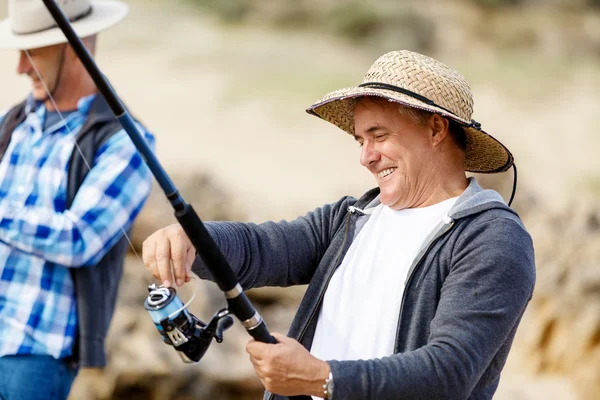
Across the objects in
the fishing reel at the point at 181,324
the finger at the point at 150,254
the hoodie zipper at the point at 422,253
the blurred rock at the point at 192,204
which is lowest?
the blurred rock at the point at 192,204

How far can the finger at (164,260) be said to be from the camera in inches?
90.2

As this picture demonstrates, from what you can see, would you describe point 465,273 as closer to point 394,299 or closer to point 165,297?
point 394,299

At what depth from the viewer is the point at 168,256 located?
91.0 inches

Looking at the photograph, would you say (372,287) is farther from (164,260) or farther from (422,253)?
(164,260)

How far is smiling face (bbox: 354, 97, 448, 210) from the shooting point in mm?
2494

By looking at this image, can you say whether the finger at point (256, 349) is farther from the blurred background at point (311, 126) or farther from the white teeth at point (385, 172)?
the blurred background at point (311, 126)

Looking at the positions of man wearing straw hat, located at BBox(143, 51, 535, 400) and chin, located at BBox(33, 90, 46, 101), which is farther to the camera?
chin, located at BBox(33, 90, 46, 101)

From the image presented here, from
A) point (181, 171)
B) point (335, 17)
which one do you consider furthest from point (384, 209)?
point (335, 17)

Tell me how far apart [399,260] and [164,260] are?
2.02ft

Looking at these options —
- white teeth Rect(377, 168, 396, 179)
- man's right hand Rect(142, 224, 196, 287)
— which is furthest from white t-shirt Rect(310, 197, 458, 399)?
man's right hand Rect(142, 224, 196, 287)

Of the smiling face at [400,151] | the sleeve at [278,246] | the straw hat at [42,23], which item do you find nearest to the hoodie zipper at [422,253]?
the smiling face at [400,151]

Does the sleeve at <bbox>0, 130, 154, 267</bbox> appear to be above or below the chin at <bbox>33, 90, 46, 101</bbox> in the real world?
below

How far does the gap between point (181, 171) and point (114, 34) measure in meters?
13.6

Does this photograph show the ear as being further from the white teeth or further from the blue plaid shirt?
the blue plaid shirt
